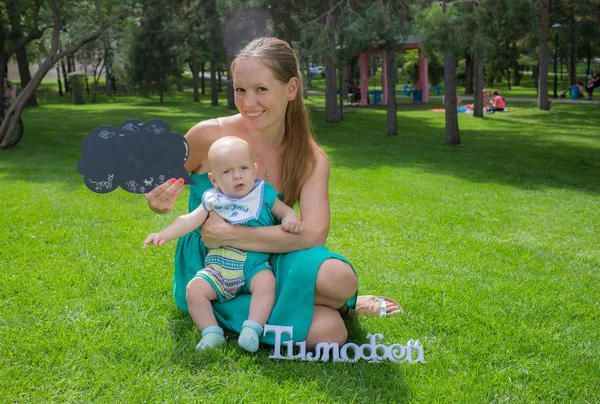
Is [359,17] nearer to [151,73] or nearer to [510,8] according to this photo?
[510,8]

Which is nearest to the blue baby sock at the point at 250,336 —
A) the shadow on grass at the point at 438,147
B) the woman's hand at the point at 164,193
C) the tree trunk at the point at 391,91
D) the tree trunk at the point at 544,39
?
the woman's hand at the point at 164,193

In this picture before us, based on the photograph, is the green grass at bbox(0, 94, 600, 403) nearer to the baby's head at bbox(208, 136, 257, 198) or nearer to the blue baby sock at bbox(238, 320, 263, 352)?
the blue baby sock at bbox(238, 320, 263, 352)

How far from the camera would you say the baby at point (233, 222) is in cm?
267

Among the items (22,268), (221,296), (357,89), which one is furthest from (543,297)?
(357,89)

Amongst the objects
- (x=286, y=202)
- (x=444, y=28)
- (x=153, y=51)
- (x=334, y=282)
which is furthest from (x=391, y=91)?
(x=153, y=51)

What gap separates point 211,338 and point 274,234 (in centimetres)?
55

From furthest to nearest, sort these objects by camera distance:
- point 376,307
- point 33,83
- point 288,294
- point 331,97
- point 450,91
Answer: point 331,97
point 450,91
point 33,83
point 376,307
point 288,294

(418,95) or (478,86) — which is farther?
(418,95)

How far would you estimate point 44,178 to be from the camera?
26.8 feet

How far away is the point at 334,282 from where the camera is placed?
2688 millimetres

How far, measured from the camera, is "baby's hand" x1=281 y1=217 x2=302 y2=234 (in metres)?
2.72

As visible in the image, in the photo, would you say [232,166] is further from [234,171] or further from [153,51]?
[153,51]

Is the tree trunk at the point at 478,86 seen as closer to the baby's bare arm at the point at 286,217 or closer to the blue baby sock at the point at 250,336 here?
the baby's bare arm at the point at 286,217

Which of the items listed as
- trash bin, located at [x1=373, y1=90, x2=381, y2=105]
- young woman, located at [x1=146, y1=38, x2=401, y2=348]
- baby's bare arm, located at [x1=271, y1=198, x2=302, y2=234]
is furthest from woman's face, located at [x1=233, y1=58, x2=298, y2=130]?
trash bin, located at [x1=373, y1=90, x2=381, y2=105]
